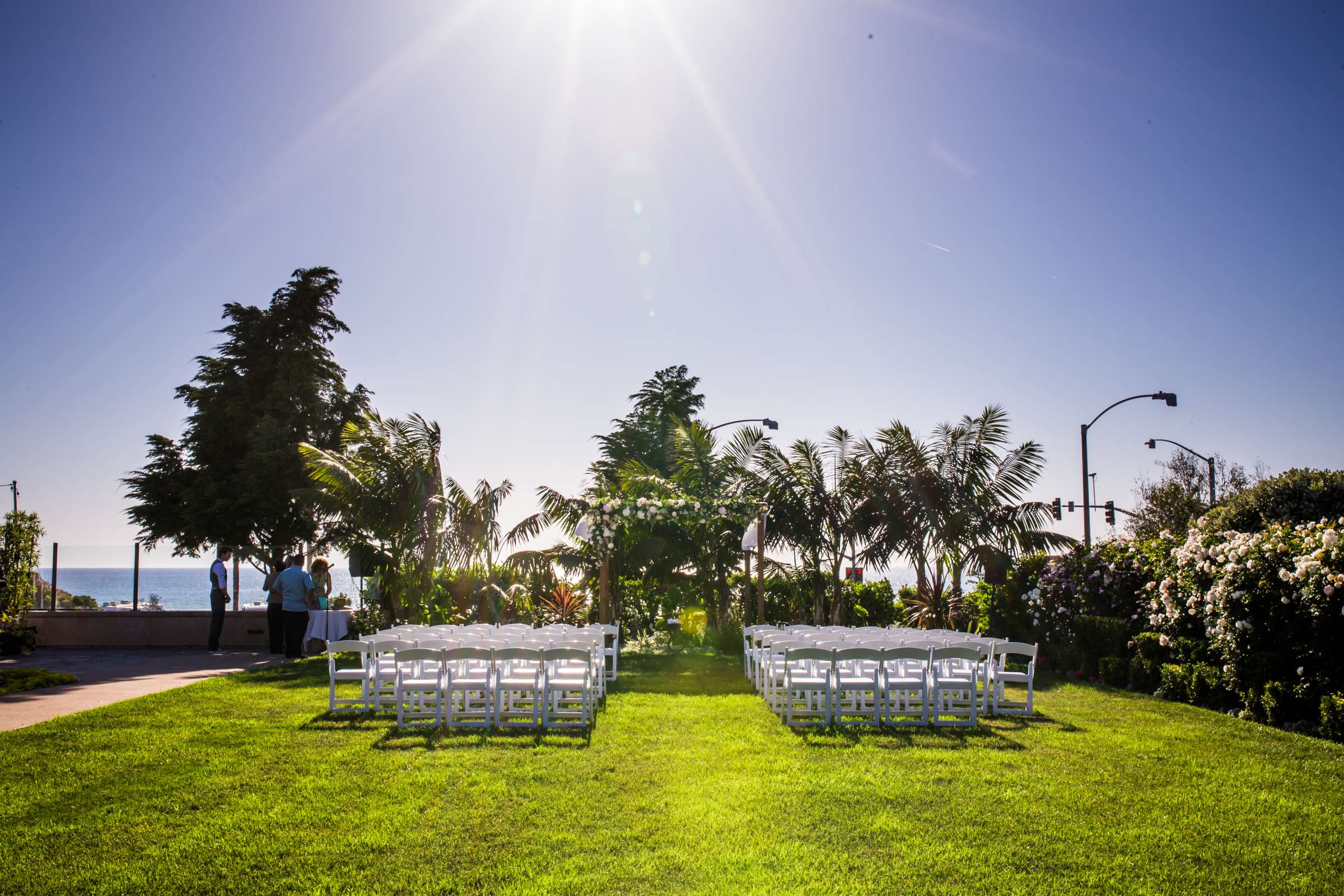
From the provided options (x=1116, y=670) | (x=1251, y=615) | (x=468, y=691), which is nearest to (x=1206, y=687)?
(x=1251, y=615)

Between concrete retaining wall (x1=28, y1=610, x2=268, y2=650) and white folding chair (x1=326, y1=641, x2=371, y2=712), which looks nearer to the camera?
white folding chair (x1=326, y1=641, x2=371, y2=712)

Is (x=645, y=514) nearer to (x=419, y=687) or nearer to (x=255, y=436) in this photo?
(x=419, y=687)

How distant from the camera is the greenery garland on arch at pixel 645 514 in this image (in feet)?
52.1

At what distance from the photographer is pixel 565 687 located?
8.24m

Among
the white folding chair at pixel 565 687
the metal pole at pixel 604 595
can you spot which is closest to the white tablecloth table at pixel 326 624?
the metal pole at pixel 604 595

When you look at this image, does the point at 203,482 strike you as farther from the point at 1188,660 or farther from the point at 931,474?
the point at 1188,660

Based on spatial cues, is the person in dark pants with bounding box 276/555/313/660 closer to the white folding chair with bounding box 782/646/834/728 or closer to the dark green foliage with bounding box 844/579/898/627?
the white folding chair with bounding box 782/646/834/728

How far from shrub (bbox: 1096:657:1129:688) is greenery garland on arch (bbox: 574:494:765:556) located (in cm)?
671

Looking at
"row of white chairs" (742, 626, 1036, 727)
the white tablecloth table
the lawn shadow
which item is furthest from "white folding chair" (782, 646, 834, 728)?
the white tablecloth table

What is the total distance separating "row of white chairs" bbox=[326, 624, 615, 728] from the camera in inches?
312

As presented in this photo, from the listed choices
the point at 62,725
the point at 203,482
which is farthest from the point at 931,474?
the point at 203,482

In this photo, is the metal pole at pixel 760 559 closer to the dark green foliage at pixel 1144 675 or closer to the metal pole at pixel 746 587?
the metal pole at pixel 746 587

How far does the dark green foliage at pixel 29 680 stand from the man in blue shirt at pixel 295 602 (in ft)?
11.4

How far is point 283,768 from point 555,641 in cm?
346
